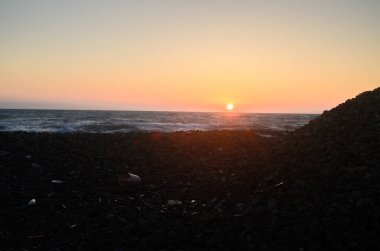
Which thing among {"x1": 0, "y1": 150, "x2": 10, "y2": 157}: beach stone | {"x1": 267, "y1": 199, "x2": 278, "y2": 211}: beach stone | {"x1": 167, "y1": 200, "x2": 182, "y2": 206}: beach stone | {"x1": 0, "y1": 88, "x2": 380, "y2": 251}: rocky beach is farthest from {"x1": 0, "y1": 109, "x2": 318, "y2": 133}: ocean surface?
{"x1": 267, "y1": 199, "x2": 278, "y2": 211}: beach stone

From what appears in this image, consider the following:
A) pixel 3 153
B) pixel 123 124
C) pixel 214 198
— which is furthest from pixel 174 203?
pixel 123 124

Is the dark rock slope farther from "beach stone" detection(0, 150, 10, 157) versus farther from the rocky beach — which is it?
"beach stone" detection(0, 150, 10, 157)

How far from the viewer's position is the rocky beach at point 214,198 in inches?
211

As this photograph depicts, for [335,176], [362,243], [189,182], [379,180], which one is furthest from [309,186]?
[189,182]

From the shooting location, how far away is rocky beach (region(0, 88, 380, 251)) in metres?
5.35

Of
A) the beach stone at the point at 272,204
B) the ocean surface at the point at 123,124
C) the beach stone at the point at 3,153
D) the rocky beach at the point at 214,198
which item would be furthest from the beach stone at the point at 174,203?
the ocean surface at the point at 123,124

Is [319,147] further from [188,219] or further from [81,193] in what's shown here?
[81,193]

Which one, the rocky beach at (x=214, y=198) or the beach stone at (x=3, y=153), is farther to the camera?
the beach stone at (x=3, y=153)

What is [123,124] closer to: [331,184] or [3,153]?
[3,153]

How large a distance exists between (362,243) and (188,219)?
3.07 m

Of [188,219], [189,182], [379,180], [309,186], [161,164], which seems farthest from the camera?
[161,164]

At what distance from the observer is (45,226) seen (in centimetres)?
661

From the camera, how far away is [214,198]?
25.2ft

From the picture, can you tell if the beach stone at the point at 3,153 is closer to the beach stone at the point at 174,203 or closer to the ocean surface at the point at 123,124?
the beach stone at the point at 174,203
